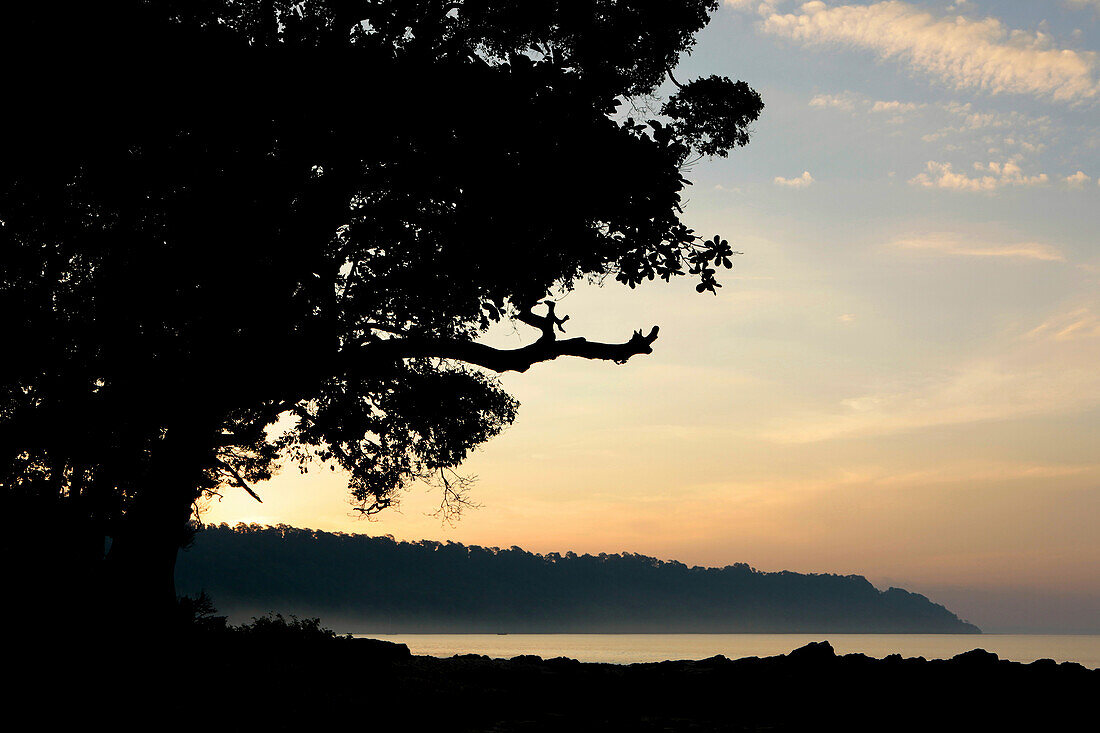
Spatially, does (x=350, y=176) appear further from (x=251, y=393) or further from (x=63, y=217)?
(x=63, y=217)

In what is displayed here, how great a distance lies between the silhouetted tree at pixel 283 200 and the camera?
1448 centimetres

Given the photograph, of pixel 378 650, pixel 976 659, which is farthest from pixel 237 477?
pixel 976 659

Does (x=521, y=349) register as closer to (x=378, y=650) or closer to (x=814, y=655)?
(x=378, y=650)

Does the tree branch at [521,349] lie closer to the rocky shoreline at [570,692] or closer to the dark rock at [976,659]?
the rocky shoreline at [570,692]

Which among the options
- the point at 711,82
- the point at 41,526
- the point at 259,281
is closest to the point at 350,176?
the point at 259,281

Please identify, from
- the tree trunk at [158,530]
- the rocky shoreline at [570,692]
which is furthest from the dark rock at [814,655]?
the tree trunk at [158,530]

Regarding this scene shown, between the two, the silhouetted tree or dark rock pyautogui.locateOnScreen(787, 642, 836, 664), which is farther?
dark rock pyautogui.locateOnScreen(787, 642, 836, 664)

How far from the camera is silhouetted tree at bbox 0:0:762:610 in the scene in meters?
14.5

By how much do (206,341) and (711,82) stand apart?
492 inches

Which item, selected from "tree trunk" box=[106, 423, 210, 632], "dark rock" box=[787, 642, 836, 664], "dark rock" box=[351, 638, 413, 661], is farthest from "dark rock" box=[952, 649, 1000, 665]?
"tree trunk" box=[106, 423, 210, 632]

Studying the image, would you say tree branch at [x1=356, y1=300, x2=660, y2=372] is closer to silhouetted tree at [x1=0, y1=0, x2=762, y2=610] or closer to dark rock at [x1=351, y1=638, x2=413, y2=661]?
silhouetted tree at [x1=0, y1=0, x2=762, y2=610]

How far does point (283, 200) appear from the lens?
1688 cm

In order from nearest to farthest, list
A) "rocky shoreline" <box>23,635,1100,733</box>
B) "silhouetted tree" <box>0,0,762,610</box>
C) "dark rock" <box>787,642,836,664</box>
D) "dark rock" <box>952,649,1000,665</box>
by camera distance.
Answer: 1. "rocky shoreline" <box>23,635,1100,733</box>
2. "silhouetted tree" <box>0,0,762,610</box>
3. "dark rock" <box>952,649,1000,665</box>
4. "dark rock" <box>787,642,836,664</box>

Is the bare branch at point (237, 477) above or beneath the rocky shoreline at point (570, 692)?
above
